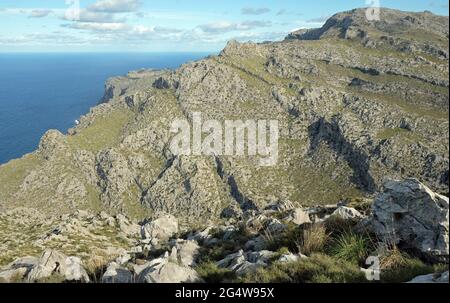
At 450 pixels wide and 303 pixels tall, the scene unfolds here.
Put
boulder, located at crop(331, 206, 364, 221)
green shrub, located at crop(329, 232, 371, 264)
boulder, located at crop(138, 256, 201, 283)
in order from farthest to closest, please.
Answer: boulder, located at crop(331, 206, 364, 221)
green shrub, located at crop(329, 232, 371, 264)
boulder, located at crop(138, 256, 201, 283)

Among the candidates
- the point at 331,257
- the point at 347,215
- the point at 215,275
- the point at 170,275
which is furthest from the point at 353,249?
the point at 170,275

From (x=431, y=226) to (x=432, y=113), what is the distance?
207 m

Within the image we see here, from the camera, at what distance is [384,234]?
16.9m

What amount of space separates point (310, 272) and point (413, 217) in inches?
215

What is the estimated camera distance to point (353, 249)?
629 inches

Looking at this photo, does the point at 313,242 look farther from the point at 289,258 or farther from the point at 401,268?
the point at 401,268

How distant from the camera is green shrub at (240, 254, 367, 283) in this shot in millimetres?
13344

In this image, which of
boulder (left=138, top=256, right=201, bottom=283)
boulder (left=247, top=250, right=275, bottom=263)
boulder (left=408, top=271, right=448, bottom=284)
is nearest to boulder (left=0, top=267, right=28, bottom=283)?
boulder (left=138, top=256, right=201, bottom=283)

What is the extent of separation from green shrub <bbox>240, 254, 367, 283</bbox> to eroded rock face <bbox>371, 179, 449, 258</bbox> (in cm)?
304

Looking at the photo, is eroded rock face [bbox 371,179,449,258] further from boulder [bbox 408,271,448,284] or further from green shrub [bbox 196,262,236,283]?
green shrub [bbox 196,262,236,283]

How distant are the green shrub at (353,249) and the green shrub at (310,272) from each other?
0.66m
